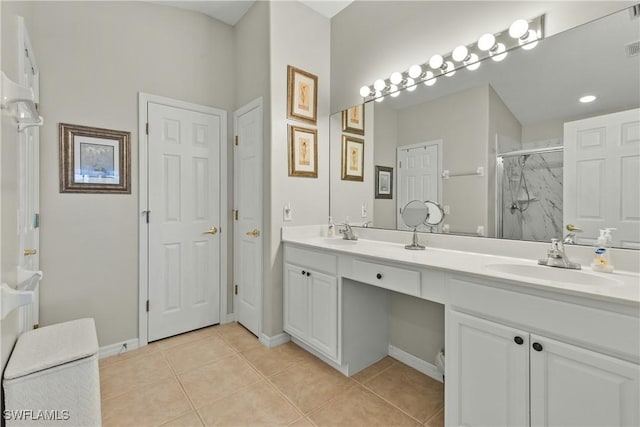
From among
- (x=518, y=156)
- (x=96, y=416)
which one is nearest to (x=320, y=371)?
(x=96, y=416)

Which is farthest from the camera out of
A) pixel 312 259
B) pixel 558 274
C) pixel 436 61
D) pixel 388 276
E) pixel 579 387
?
pixel 312 259

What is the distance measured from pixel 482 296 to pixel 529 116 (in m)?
1.03

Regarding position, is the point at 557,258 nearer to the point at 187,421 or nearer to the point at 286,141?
the point at 286,141

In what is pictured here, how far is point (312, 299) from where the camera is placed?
2.19 meters

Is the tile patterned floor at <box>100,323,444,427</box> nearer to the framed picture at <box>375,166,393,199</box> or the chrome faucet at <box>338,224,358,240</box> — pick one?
the chrome faucet at <box>338,224,358,240</box>

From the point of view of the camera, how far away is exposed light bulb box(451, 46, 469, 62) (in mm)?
1811

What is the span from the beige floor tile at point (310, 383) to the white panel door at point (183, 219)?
1.16m

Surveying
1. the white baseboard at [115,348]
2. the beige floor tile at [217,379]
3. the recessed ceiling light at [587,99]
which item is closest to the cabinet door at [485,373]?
the recessed ceiling light at [587,99]

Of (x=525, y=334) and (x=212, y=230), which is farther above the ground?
(x=212, y=230)

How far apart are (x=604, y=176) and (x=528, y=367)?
3.12 feet

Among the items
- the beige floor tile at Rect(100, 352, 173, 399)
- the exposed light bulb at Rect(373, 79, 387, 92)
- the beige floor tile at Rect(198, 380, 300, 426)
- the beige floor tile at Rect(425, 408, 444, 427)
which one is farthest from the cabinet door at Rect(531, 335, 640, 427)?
the beige floor tile at Rect(100, 352, 173, 399)

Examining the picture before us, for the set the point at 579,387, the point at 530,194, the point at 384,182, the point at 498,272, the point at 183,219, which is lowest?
the point at 579,387

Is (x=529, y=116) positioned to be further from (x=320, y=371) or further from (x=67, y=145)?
(x=67, y=145)

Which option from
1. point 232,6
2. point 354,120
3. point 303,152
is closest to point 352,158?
point 354,120
